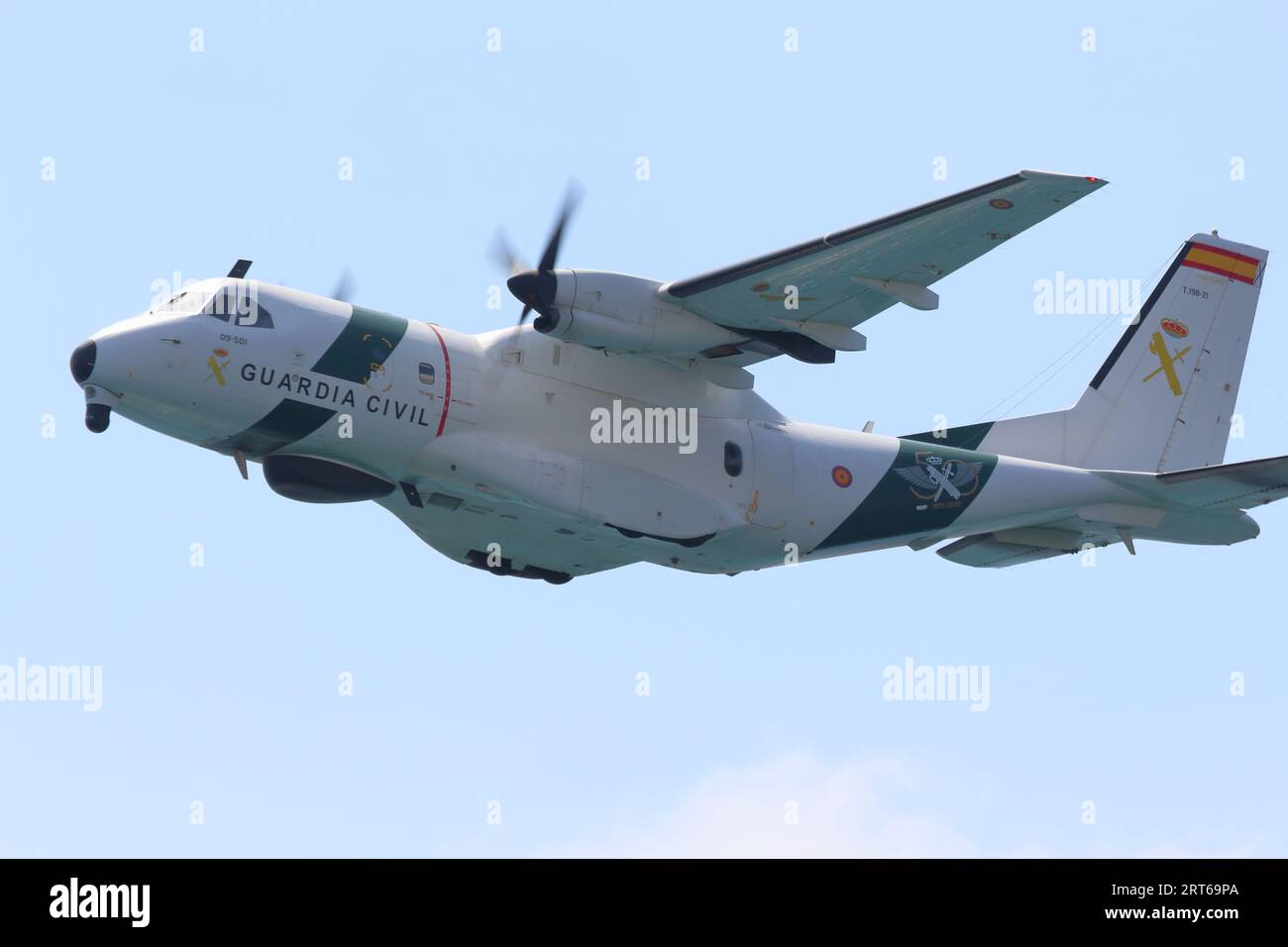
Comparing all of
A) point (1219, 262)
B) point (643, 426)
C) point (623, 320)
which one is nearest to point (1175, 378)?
point (1219, 262)

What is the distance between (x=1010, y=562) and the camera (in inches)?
820

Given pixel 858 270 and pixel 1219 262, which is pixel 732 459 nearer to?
pixel 858 270

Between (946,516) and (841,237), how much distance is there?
437 cm

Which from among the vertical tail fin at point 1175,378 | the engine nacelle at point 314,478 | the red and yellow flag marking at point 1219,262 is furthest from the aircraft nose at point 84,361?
the red and yellow flag marking at point 1219,262

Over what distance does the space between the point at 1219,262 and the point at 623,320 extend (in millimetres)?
9294

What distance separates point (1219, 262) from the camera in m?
22.4

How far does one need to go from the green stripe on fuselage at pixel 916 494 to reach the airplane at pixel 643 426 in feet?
0.10

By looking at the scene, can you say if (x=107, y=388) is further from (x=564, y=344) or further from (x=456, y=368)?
(x=564, y=344)

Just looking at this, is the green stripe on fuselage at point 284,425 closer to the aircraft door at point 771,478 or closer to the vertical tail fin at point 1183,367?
the aircraft door at point 771,478

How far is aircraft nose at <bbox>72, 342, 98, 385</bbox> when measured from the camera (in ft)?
52.1

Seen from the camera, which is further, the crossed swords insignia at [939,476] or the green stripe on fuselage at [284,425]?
the crossed swords insignia at [939,476]

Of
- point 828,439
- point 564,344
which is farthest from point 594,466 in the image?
point 828,439

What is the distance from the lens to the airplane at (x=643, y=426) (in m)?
16.3

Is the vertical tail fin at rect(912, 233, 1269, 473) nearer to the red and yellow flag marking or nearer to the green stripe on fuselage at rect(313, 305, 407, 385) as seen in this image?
the red and yellow flag marking
